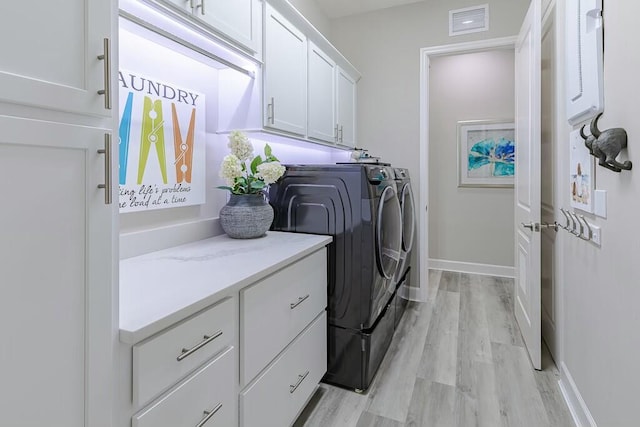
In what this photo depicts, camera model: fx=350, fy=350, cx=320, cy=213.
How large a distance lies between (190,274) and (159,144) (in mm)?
720

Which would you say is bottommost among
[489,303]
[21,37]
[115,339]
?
[489,303]

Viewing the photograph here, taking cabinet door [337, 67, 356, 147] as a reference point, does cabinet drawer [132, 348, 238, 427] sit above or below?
below

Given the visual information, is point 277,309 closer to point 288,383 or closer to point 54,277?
point 288,383

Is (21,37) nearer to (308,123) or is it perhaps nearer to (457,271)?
(308,123)

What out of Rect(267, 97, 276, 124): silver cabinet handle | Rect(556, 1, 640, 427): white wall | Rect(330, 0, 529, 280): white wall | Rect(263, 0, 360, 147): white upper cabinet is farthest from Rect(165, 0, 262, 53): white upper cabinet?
Rect(330, 0, 529, 280): white wall

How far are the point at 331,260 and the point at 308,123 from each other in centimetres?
102

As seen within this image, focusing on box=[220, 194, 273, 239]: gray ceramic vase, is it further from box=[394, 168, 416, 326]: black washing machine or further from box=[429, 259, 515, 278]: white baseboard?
box=[429, 259, 515, 278]: white baseboard

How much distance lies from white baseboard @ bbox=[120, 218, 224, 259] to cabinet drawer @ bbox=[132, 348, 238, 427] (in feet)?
2.16

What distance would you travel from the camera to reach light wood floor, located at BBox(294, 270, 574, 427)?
1718 millimetres

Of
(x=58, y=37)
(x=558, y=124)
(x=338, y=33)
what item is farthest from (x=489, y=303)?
(x=58, y=37)

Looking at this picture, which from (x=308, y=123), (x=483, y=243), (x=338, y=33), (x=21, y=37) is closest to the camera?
(x=21, y=37)

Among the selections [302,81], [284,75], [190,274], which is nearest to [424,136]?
[302,81]

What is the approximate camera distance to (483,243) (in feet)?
14.3

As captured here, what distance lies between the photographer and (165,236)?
1626 millimetres
